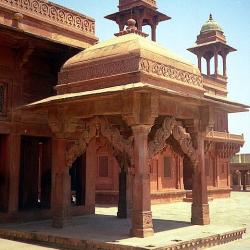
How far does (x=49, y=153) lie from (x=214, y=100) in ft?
16.4

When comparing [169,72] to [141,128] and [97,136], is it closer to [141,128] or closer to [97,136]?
[141,128]

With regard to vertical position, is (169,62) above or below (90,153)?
above

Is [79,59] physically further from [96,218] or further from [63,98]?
[96,218]

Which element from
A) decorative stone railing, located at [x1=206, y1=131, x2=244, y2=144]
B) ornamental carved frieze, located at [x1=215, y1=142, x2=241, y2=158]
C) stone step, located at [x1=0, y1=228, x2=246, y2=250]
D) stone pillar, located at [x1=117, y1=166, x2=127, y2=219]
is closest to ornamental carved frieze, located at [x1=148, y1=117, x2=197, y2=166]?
stone step, located at [x1=0, y1=228, x2=246, y2=250]

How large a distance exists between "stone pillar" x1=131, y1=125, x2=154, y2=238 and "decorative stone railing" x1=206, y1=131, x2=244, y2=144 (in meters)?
16.6

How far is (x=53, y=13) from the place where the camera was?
12.1 meters

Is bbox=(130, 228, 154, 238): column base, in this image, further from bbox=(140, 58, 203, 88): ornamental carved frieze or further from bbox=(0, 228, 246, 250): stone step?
bbox=(140, 58, 203, 88): ornamental carved frieze

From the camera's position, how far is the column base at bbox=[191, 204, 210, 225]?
9.68 metres

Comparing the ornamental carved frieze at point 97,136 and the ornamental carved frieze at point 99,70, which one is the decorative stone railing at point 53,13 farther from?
the ornamental carved frieze at point 97,136

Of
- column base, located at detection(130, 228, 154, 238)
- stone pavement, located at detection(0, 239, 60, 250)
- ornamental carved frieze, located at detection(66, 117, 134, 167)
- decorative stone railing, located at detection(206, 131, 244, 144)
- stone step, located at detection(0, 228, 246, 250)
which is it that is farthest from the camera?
decorative stone railing, located at detection(206, 131, 244, 144)

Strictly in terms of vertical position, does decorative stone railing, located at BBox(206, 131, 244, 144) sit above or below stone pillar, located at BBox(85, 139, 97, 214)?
above

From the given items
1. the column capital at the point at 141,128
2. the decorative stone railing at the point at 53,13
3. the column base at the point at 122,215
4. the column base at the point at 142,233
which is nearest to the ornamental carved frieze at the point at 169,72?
the column capital at the point at 141,128

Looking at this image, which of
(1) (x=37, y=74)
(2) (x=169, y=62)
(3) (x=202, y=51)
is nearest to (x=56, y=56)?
(1) (x=37, y=74)

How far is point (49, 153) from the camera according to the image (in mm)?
11555
